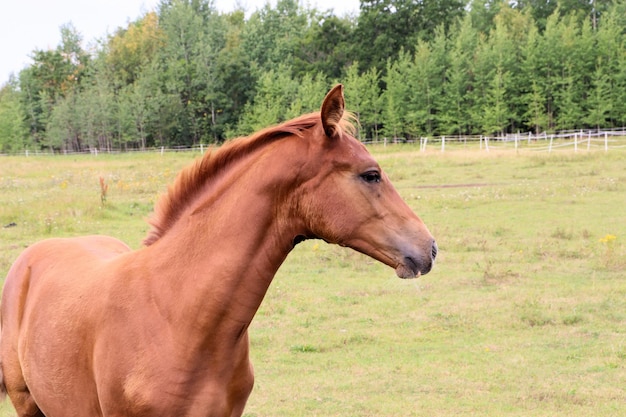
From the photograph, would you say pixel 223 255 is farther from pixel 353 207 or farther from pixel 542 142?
pixel 542 142

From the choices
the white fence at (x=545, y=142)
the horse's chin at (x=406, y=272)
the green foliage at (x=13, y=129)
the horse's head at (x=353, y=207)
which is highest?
the green foliage at (x=13, y=129)

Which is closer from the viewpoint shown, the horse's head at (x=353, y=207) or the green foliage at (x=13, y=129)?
the horse's head at (x=353, y=207)

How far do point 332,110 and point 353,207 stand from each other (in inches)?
16.5

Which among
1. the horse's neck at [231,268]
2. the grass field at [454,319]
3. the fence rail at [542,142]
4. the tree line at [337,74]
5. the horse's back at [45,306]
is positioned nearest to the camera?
the horse's neck at [231,268]

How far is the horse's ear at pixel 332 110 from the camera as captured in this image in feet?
8.93

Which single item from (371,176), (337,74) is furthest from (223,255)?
(337,74)

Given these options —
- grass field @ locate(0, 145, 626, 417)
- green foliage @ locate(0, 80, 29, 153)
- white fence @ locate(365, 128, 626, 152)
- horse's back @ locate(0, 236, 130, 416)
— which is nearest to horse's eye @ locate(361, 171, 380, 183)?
horse's back @ locate(0, 236, 130, 416)

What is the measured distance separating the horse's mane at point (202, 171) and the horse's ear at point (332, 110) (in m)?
0.14

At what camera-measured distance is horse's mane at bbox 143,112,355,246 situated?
9.86 ft

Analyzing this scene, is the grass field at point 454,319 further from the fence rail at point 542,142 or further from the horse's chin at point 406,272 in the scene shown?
the fence rail at point 542,142

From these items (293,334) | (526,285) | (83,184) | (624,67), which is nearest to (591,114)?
(624,67)

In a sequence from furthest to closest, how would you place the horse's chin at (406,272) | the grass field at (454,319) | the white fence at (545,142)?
the white fence at (545,142), the grass field at (454,319), the horse's chin at (406,272)

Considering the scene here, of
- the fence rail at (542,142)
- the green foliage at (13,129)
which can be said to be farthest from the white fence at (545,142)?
the green foliage at (13,129)

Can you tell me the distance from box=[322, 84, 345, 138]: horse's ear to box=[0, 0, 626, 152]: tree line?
49235 mm
